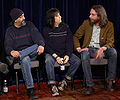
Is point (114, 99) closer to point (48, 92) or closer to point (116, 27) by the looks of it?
point (48, 92)

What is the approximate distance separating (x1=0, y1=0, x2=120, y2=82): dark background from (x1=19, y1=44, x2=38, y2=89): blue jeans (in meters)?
0.66

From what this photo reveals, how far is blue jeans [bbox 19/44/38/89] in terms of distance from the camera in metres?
2.95

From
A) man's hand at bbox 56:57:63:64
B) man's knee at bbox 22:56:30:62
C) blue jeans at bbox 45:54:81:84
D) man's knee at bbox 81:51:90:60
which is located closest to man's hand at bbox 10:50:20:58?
man's knee at bbox 22:56:30:62

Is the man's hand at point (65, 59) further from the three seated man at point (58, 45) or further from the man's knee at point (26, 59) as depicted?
the man's knee at point (26, 59)

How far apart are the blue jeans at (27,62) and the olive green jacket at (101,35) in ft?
2.45

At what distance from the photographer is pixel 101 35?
3426mm

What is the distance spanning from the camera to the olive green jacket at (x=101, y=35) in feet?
11.2

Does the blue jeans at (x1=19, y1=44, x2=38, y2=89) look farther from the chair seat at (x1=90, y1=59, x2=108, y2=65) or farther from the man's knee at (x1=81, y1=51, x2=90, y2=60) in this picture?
the chair seat at (x1=90, y1=59, x2=108, y2=65)

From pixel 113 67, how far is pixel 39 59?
1.15m

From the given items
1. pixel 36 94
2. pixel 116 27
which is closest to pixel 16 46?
pixel 36 94

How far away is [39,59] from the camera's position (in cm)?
345

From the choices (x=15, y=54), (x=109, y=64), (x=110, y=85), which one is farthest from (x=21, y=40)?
(x=110, y=85)

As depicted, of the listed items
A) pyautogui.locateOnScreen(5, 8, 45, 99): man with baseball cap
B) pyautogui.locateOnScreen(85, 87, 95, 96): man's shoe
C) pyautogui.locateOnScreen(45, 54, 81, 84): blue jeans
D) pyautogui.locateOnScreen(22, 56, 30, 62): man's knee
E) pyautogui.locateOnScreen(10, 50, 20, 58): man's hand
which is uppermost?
pyautogui.locateOnScreen(5, 8, 45, 99): man with baseball cap

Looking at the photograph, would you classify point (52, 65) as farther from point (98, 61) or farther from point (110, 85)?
point (110, 85)
